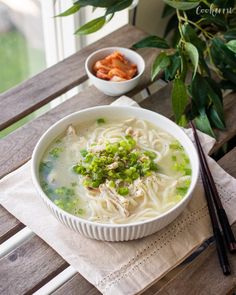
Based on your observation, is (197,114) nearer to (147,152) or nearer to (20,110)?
(147,152)

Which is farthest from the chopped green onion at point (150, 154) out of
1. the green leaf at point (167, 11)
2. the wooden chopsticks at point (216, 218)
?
the green leaf at point (167, 11)

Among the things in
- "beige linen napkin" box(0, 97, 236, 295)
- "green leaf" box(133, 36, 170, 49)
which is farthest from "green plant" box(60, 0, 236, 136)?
"beige linen napkin" box(0, 97, 236, 295)

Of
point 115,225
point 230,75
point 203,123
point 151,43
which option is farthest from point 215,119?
point 115,225

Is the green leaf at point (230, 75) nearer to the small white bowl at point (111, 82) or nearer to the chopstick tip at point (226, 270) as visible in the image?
the small white bowl at point (111, 82)

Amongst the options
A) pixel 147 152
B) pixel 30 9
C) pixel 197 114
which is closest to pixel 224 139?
pixel 197 114

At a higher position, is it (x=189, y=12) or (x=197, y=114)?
(x=189, y=12)

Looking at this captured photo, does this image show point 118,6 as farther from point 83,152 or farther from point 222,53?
point 83,152

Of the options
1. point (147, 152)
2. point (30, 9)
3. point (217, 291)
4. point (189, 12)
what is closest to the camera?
point (217, 291)

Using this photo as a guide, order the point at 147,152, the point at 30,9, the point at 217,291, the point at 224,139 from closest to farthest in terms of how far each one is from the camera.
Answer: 1. the point at 217,291
2. the point at 147,152
3. the point at 224,139
4. the point at 30,9
